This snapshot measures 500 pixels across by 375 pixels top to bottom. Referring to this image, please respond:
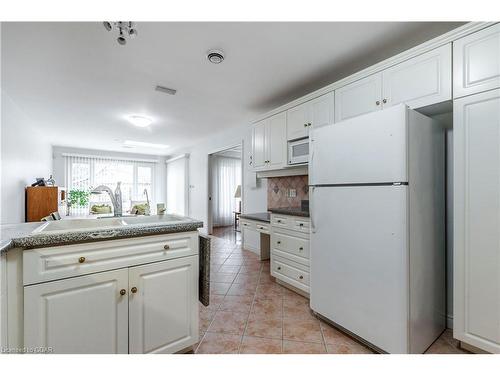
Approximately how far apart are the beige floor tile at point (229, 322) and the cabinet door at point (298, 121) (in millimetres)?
1992

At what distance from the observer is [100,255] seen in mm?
1151

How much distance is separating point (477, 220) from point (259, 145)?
2394mm

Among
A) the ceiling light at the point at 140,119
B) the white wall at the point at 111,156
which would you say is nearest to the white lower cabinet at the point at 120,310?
the ceiling light at the point at 140,119

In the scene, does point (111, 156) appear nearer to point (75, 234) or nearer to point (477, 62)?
point (75, 234)

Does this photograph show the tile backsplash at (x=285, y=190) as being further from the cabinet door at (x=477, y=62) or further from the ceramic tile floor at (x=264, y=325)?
the cabinet door at (x=477, y=62)

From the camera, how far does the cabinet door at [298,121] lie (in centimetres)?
247

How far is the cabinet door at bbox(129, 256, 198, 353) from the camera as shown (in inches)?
48.9

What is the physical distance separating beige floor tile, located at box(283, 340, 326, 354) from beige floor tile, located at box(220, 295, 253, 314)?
56cm

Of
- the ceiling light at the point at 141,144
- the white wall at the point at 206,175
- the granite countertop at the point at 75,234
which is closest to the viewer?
the granite countertop at the point at 75,234

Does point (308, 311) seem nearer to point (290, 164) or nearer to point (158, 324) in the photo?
point (158, 324)

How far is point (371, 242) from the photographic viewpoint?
152 centimetres

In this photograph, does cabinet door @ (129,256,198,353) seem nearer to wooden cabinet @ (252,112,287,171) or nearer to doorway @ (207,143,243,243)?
wooden cabinet @ (252,112,287,171)
